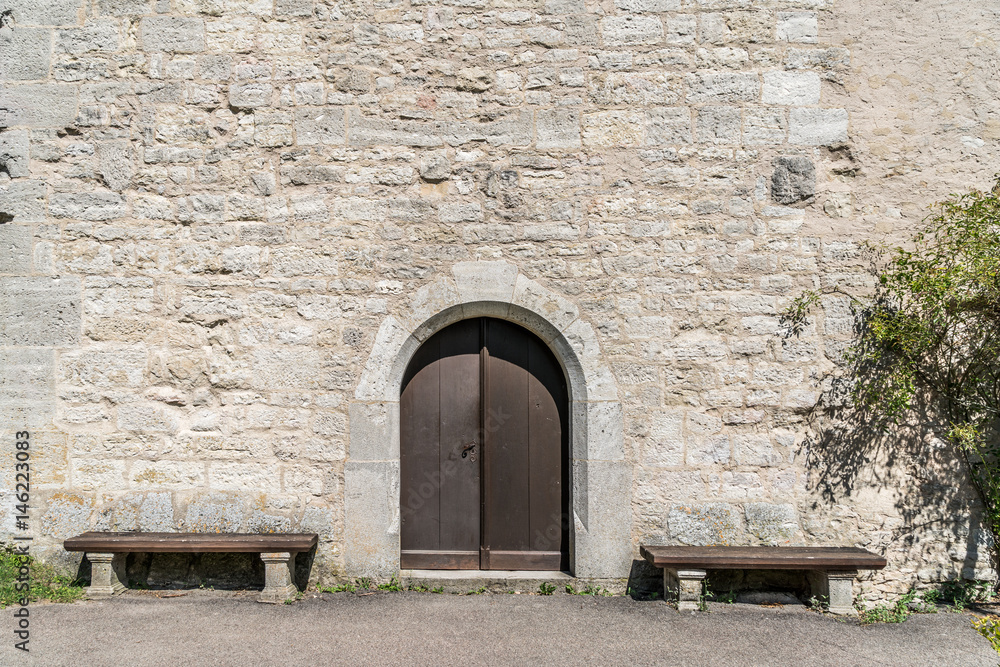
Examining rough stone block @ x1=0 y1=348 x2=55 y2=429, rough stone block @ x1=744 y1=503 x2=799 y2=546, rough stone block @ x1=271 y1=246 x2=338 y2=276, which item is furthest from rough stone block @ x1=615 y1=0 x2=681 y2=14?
rough stone block @ x1=0 y1=348 x2=55 y2=429

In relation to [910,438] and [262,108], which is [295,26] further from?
[910,438]

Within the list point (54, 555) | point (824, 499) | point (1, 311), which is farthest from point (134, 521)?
point (824, 499)

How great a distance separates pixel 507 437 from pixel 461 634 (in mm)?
1187

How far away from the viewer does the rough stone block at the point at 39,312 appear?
372cm

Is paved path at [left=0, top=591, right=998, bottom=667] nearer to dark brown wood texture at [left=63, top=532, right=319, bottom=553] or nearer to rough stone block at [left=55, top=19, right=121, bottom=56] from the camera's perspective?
dark brown wood texture at [left=63, top=532, right=319, bottom=553]

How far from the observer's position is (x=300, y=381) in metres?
3.70

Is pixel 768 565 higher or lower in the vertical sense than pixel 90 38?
lower

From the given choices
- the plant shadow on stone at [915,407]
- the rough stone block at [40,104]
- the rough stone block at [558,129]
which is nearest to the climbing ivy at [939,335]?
the plant shadow on stone at [915,407]

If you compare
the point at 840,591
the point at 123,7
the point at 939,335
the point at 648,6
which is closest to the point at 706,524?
the point at 840,591

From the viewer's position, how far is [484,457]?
382 cm

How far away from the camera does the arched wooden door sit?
150 inches

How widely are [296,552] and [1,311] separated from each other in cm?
237

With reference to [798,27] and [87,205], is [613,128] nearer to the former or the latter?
[798,27]

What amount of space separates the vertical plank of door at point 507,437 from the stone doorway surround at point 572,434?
25 centimetres
